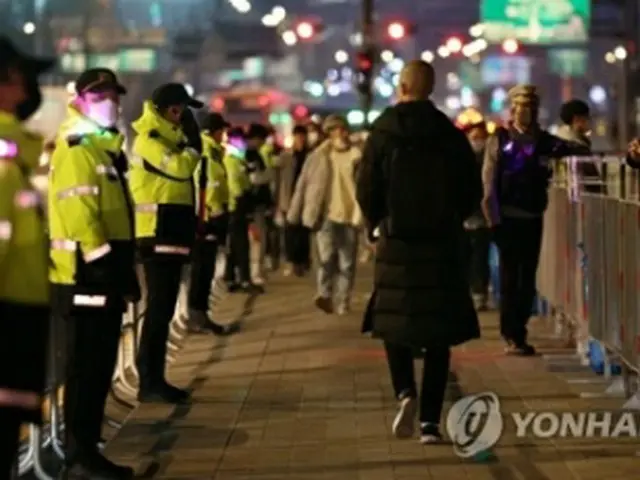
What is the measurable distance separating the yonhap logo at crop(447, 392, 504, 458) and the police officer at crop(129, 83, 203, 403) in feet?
6.71

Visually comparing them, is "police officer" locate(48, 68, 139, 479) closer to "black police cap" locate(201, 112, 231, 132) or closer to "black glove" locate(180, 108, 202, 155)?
"black glove" locate(180, 108, 202, 155)

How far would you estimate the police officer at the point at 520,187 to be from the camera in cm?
1470

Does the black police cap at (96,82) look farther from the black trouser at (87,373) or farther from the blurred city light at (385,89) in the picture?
the blurred city light at (385,89)

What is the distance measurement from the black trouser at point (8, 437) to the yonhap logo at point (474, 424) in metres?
4.12

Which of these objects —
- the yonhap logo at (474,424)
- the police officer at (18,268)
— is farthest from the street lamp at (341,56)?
the police officer at (18,268)

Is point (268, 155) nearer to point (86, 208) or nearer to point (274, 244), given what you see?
point (274, 244)

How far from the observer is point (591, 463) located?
10.3 metres

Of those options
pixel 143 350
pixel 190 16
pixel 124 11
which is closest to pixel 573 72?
pixel 190 16

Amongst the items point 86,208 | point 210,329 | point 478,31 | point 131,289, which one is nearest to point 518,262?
point 210,329

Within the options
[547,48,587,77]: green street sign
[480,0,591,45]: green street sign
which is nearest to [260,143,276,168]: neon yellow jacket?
[480,0,591,45]: green street sign

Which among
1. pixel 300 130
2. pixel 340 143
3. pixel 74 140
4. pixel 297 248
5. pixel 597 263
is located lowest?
pixel 297 248

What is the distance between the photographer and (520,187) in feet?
48.2

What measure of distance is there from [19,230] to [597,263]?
7.29 metres

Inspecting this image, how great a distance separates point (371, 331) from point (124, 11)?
4079 centimetres
